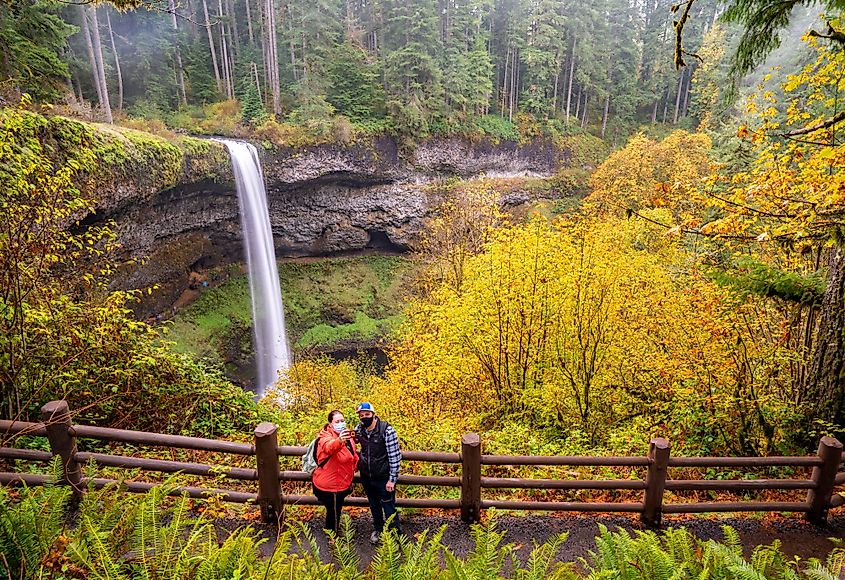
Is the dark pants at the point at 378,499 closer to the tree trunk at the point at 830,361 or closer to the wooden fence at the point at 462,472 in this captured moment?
the wooden fence at the point at 462,472

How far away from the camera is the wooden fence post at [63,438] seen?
4.65 metres

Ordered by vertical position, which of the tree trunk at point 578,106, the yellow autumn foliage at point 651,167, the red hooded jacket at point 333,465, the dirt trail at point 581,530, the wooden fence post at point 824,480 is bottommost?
the dirt trail at point 581,530

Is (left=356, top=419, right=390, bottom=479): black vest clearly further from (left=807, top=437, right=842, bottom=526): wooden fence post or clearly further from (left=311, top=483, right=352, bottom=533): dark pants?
(left=807, top=437, right=842, bottom=526): wooden fence post

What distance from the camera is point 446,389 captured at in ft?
37.0

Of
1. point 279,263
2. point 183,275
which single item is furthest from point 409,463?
point 279,263

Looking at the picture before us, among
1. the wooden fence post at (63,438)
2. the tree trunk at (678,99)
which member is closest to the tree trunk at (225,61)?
the wooden fence post at (63,438)

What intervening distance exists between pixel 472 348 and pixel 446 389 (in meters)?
1.43

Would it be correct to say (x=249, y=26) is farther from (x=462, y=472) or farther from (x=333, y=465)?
(x=462, y=472)

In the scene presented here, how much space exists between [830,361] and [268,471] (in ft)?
22.2

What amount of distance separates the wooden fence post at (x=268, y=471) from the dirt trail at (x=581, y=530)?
0.71 ft

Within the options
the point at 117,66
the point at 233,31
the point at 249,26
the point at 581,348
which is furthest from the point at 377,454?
the point at 233,31

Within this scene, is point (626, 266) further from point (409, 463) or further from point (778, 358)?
point (409, 463)

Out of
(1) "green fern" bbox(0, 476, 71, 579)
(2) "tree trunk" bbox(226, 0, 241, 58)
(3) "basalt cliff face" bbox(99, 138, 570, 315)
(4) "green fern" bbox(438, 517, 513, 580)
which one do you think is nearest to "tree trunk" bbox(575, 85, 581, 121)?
(3) "basalt cliff face" bbox(99, 138, 570, 315)

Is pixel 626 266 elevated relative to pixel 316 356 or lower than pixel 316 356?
elevated
